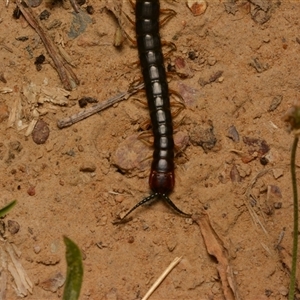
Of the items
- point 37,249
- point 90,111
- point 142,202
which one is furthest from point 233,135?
point 37,249

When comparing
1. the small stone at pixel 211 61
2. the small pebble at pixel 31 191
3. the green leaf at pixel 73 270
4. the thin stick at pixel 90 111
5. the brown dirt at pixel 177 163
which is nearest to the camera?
the green leaf at pixel 73 270

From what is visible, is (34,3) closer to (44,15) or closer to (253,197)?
(44,15)

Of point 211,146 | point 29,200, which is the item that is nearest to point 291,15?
point 211,146

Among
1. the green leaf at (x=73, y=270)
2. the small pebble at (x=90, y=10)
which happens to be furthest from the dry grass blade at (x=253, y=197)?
the small pebble at (x=90, y=10)

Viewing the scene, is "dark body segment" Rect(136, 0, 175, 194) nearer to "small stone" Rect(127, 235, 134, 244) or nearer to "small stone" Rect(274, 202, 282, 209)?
"small stone" Rect(127, 235, 134, 244)

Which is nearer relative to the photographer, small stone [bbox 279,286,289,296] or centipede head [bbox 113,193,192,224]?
small stone [bbox 279,286,289,296]

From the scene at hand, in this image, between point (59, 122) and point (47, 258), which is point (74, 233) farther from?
point (59, 122)

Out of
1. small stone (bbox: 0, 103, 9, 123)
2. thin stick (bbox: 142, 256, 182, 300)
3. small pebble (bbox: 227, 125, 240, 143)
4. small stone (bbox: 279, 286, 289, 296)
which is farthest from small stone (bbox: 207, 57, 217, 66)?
small stone (bbox: 279, 286, 289, 296)

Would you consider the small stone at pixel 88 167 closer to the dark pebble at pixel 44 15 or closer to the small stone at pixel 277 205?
the dark pebble at pixel 44 15
